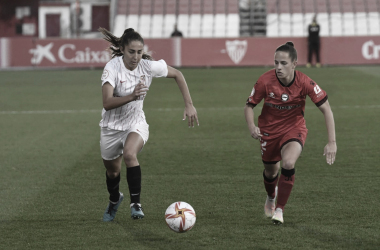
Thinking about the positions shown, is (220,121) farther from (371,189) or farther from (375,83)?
(375,83)

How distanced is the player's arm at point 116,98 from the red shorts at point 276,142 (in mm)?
1340

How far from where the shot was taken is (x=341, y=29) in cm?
3625

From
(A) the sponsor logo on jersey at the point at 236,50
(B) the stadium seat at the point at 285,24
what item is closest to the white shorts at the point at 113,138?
(A) the sponsor logo on jersey at the point at 236,50

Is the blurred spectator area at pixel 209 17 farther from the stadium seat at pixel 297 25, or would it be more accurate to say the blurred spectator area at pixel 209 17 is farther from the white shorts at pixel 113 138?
the white shorts at pixel 113 138

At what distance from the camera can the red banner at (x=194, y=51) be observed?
28609 mm

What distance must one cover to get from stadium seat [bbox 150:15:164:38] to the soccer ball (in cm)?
3084

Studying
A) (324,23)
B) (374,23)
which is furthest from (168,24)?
(374,23)

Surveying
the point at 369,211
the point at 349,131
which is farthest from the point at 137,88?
the point at 349,131

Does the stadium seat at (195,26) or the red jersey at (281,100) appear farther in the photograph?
the stadium seat at (195,26)

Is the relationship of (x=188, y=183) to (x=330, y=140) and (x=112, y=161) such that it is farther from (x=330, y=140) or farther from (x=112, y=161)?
(x=330, y=140)

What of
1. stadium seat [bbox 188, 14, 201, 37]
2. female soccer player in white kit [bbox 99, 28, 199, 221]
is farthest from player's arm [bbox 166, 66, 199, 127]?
stadium seat [bbox 188, 14, 201, 37]

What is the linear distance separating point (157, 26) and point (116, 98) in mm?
31269

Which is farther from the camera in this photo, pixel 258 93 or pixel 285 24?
pixel 285 24

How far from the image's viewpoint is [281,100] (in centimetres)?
610
